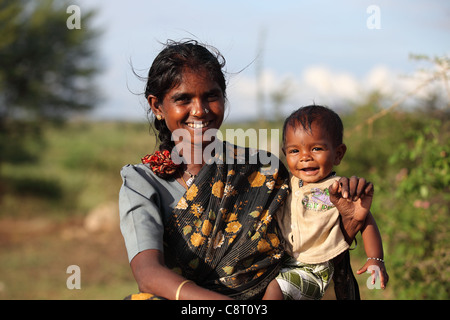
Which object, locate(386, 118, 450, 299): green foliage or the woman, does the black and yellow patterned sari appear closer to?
the woman

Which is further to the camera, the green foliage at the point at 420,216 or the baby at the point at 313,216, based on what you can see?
the green foliage at the point at 420,216

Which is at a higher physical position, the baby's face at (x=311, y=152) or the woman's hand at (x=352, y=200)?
the baby's face at (x=311, y=152)

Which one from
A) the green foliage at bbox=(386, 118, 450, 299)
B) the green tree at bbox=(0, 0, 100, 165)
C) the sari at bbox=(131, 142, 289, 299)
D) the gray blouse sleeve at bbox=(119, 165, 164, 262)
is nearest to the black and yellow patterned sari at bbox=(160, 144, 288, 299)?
the sari at bbox=(131, 142, 289, 299)

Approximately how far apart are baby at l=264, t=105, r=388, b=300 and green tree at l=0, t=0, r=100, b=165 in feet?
34.3

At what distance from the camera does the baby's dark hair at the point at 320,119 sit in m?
2.29

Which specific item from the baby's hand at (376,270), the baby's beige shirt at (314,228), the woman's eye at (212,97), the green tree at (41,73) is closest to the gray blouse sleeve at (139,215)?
the woman's eye at (212,97)

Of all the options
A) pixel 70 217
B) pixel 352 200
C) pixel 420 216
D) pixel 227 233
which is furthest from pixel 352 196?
pixel 70 217

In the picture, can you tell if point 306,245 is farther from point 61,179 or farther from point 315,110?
point 61,179

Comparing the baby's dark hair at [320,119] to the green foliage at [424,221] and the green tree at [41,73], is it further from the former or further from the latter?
the green tree at [41,73]

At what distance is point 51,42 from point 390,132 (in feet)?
29.2

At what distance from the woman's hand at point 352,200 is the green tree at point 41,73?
10649mm

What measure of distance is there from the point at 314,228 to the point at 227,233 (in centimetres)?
37

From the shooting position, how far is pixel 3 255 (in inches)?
336
